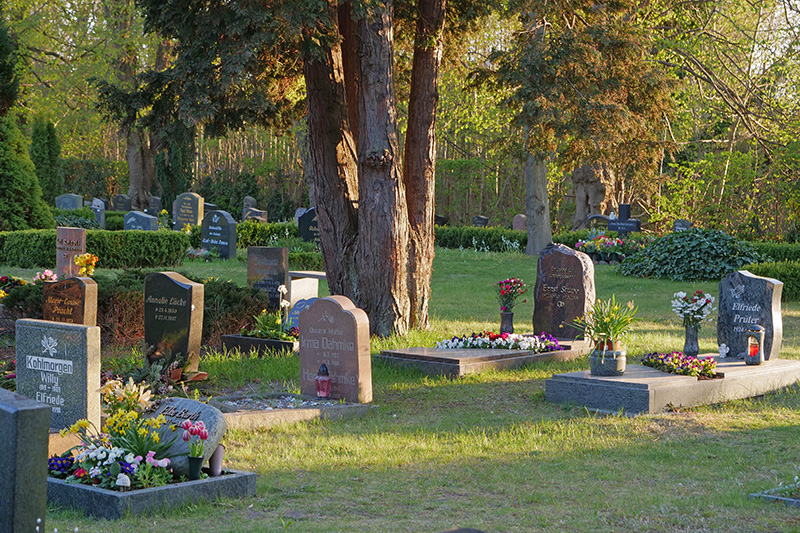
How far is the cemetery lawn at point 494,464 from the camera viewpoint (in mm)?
5406

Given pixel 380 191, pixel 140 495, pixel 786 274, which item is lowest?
pixel 140 495

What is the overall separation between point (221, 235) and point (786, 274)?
13.9 meters

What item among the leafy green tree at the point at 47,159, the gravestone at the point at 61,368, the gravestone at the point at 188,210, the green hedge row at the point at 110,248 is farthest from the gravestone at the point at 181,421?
the leafy green tree at the point at 47,159

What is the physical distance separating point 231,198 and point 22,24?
39.4 ft

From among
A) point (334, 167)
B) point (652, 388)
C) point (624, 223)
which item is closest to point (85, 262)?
point (334, 167)

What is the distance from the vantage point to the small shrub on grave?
20.6 meters

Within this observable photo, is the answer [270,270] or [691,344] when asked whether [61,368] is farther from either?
[270,270]

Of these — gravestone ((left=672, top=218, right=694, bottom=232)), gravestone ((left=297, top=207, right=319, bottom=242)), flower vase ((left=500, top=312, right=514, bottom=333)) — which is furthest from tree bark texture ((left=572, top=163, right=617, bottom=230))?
flower vase ((left=500, top=312, right=514, bottom=333))

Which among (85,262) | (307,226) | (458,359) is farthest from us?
(307,226)

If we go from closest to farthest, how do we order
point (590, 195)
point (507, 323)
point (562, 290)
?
point (562, 290)
point (507, 323)
point (590, 195)

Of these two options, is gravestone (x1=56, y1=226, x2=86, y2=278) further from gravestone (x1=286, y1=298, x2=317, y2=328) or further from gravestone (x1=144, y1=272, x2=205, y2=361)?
gravestone (x1=144, y1=272, x2=205, y2=361)

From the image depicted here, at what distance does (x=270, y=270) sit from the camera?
13719 mm

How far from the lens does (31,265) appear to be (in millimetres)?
20391

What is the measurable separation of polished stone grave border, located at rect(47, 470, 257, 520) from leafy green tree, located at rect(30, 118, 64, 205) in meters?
29.9
